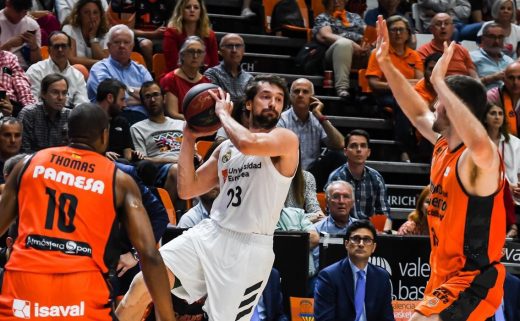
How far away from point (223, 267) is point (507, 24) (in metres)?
7.93

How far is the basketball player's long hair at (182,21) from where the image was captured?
1146 centimetres

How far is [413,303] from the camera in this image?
8.74 meters

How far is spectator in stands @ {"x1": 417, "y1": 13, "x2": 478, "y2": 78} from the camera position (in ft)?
39.7

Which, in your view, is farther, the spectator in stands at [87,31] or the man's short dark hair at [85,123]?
the spectator in stands at [87,31]

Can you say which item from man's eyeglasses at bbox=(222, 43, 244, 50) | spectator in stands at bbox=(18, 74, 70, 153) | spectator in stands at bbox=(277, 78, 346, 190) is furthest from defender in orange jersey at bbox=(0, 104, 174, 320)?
man's eyeglasses at bbox=(222, 43, 244, 50)

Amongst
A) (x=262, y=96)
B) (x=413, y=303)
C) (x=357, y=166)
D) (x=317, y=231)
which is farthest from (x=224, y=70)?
(x=262, y=96)

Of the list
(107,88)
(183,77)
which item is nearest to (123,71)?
(183,77)

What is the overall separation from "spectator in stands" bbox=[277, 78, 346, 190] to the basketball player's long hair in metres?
1.42

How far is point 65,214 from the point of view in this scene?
513 cm

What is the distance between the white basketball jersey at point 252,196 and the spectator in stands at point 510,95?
18.9ft

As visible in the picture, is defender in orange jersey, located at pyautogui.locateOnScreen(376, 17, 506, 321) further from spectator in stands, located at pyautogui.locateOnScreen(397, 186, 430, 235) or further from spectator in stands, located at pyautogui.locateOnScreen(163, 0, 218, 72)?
spectator in stands, located at pyautogui.locateOnScreen(163, 0, 218, 72)

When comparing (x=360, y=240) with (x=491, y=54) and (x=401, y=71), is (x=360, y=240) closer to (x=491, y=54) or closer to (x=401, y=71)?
(x=401, y=71)

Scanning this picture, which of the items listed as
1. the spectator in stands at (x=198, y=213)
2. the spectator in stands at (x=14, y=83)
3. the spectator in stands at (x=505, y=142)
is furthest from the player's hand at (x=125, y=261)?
the spectator in stands at (x=505, y=142)

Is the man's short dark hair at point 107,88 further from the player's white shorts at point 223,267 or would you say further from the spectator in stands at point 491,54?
the spectator in stands at point 491,54
